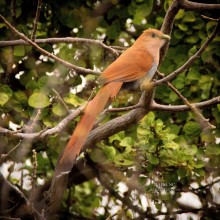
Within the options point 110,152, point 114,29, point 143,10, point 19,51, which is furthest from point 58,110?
point 143,10

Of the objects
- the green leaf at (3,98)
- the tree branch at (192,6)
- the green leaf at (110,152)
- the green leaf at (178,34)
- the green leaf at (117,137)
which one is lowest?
the green leaf at (110,152)

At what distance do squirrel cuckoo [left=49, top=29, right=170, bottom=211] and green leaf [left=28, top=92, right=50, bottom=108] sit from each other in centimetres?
39

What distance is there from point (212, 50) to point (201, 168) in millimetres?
832

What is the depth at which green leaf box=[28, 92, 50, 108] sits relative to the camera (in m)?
3.29

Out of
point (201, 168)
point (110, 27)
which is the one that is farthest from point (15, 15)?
point (201, 168)

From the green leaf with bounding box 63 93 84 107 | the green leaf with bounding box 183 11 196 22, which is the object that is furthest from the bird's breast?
the green leaf with bounding box 183 11 196 22

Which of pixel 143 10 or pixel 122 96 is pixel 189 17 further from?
pixel 122 96

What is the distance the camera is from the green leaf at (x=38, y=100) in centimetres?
329

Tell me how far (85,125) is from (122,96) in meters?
0.82

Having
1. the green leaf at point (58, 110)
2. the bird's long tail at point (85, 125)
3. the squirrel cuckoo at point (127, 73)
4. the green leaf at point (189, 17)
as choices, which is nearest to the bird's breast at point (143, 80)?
the squirrel cuckoo at point (127, 73)

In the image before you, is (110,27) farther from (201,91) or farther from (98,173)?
(98,173)

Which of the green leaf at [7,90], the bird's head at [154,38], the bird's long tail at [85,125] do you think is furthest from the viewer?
the green leaf at [7,90]

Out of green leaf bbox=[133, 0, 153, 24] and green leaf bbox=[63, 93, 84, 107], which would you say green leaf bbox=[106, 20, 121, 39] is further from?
green leaf bbox=[63, 93, 84, 107]

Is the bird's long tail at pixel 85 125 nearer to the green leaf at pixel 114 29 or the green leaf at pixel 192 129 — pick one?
the green leaf at pixel 192 129
